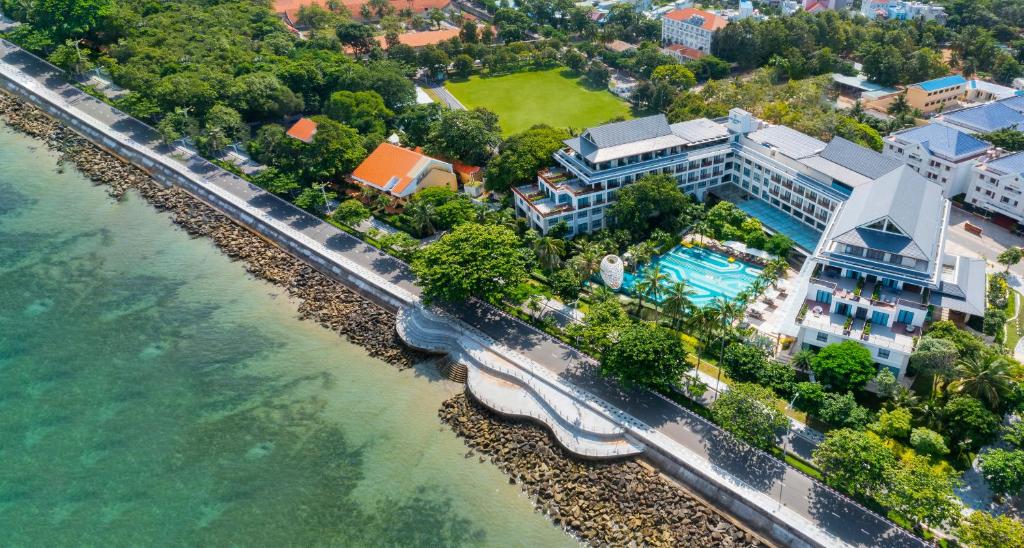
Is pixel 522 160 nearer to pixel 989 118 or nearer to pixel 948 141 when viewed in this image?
pixel 948 141

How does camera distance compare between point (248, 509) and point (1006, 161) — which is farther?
point (1006, 161)

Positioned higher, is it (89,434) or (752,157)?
(752,157)

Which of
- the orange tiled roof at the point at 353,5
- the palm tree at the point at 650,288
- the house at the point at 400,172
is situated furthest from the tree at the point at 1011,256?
the orange tiled roof at the point at 353,5

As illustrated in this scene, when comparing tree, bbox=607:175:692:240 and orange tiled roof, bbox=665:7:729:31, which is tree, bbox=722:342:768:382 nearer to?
tree, bbox=607:175:692:240

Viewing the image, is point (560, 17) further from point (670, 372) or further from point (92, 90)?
point (670, 372)

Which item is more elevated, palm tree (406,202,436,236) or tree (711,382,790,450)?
palm tree (406,202,436,236)

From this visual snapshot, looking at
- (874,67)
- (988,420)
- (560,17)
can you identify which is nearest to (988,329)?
(988,420)

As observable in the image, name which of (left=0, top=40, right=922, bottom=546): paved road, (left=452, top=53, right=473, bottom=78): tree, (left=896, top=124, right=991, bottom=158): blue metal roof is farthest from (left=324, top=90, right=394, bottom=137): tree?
(left=896, top=124, right=991, bottom=158): blue metal roof

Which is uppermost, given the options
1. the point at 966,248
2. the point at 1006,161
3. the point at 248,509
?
the point at 1006,161
